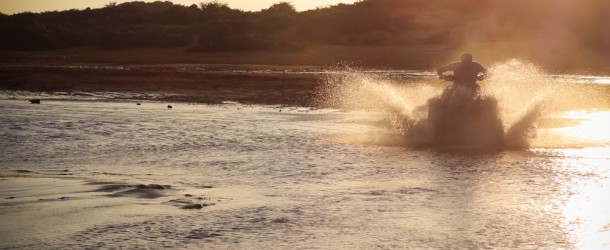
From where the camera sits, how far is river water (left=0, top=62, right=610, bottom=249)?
29.4ft

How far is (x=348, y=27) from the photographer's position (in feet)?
181

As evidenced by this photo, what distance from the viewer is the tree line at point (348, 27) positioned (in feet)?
164

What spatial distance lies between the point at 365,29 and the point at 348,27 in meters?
1.07

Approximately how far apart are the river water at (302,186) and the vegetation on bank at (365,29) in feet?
Result: 92.6

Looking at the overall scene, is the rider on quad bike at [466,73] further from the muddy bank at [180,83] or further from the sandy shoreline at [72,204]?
the muddy bank at [180,83]

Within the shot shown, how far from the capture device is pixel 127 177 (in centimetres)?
1226

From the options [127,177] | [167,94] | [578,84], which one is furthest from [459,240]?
[578,84]

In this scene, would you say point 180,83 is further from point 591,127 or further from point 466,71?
point 466,71

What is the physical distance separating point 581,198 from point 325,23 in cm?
4546

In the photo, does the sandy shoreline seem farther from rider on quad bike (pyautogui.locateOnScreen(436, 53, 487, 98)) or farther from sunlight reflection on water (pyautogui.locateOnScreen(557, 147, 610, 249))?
rider on quad bike (pyautogui.locateOnScreen(436, 53, 487, 98))

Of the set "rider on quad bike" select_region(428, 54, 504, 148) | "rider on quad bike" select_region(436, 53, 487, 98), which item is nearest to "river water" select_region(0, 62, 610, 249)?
"rider on quad bike" select_region(428, 54, 504, 148)

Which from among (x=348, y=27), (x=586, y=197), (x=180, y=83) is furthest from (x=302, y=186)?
(x=348, y=27)

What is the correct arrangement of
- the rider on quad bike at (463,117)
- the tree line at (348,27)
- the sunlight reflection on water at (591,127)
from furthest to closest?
1. the tree line at (348,27)
2. the sunlight reflection on water at (591,127)
3. the rider on quad bike at (463,117)

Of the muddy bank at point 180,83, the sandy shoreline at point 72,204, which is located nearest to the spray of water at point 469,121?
the muddy bank at point 180,83
